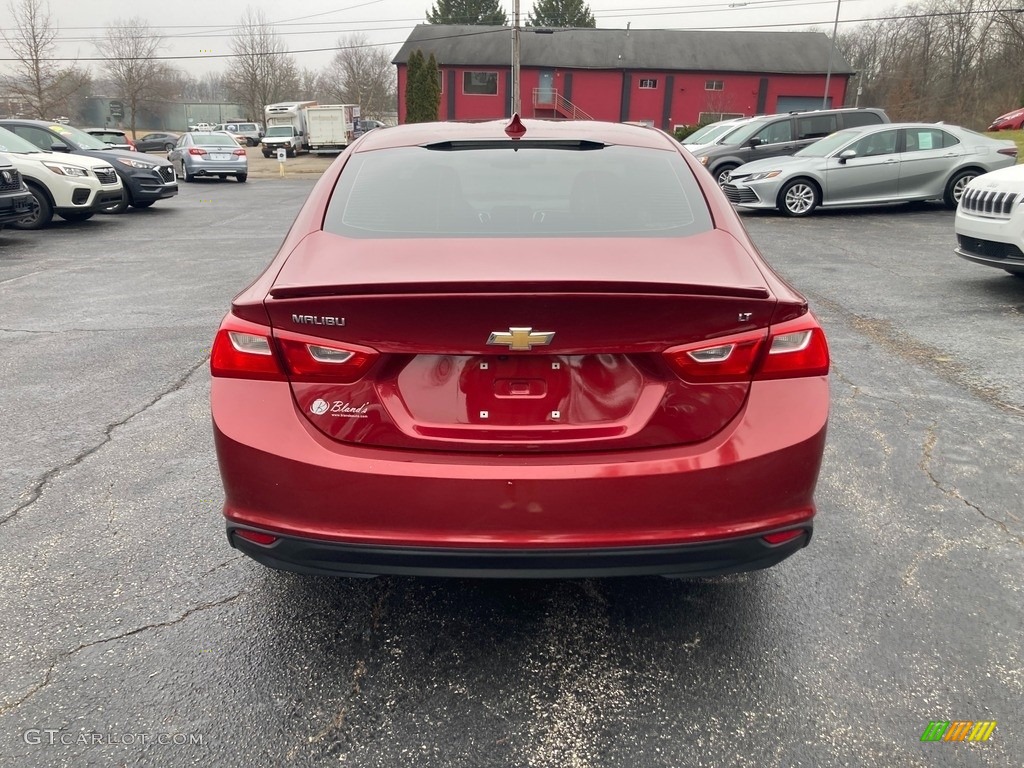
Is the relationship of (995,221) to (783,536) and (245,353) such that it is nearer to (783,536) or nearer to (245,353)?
(783,536)

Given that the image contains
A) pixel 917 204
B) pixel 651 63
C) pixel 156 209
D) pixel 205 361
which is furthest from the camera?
pixel 651 63

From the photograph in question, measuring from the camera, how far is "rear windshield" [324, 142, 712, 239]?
252 cm

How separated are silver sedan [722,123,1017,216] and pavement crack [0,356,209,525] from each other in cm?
1196

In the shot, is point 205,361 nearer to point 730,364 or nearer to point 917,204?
point 730,364

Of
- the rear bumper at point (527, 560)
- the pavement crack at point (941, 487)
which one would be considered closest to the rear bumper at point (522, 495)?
the rear bumper at point (527, 560)

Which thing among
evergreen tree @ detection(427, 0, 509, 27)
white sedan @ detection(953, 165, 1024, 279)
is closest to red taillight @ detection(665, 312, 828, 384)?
white sedan @ detection(953, 165, 1024, 279)

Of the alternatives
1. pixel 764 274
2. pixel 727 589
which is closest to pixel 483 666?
pixel 727 589

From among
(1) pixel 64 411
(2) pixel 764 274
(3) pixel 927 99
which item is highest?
(3) pixel 927 99

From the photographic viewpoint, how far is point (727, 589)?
111 inches

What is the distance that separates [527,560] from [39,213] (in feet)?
45.4

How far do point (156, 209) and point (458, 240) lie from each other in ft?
55.2

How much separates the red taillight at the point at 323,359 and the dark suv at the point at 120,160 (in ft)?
46.3

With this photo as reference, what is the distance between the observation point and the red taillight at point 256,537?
7.26 ft

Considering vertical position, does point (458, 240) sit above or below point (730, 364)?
above
